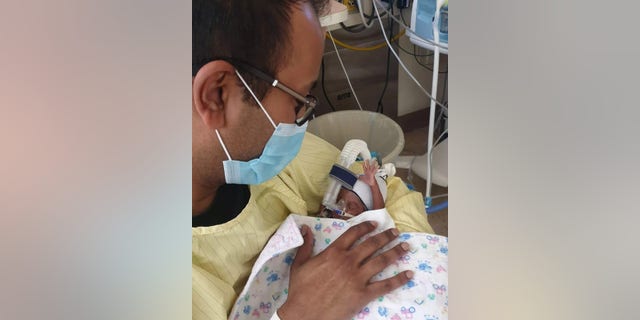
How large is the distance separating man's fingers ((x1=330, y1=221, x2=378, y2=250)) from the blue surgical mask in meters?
0.26

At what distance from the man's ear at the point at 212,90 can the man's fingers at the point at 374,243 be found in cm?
43

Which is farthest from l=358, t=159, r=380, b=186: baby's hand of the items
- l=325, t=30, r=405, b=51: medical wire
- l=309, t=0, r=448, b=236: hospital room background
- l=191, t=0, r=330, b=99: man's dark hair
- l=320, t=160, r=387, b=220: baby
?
→ l=191, t=0, r=330, b=99: man's dark hair

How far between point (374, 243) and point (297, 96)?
0.38 m

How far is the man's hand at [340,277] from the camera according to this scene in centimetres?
81

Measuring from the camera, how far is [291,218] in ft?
2.96

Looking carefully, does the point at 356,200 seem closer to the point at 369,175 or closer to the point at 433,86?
the point at 369,175

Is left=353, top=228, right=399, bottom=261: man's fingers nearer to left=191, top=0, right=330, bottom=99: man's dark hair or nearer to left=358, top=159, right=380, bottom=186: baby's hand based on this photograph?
left=358, top=159, right=380, bottom=186: baby's hand

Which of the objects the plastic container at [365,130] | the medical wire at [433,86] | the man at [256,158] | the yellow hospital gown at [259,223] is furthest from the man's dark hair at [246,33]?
the plastic container at [365,130]

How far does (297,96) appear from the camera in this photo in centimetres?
60

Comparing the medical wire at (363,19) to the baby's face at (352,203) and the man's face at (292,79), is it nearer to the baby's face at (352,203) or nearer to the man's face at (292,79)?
the baby's face at (352,203)

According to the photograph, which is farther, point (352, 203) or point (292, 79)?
point (352, 203)

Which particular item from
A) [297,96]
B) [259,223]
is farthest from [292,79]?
[259,223]
